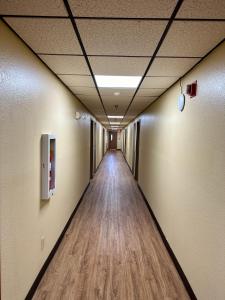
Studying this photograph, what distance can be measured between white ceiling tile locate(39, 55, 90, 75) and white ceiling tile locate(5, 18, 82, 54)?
13cm

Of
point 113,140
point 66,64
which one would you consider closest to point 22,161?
point 66,64

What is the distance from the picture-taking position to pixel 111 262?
249 cm

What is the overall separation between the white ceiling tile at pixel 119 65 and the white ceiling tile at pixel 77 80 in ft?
0.97

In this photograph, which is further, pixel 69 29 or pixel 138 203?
pixel 138 203

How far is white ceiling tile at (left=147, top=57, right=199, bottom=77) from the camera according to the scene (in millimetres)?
1899

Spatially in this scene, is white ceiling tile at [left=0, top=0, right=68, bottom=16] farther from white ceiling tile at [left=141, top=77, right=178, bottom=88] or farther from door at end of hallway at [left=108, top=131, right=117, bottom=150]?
door at end of hallway at [left=108, top=131, right=117, bottom=150]

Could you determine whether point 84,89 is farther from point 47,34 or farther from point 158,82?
point 47,34

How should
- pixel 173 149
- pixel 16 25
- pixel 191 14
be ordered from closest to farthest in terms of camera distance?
pixel 191 14
pixel 16 25
pixel 173 149

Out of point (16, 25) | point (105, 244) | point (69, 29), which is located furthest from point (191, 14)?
point (105, 244)

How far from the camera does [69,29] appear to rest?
55.1 inches

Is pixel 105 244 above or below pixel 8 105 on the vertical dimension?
below

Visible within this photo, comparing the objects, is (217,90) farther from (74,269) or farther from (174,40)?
(74,269)

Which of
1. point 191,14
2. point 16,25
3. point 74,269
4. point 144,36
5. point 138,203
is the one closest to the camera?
point 191,14

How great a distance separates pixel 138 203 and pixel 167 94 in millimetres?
2704
